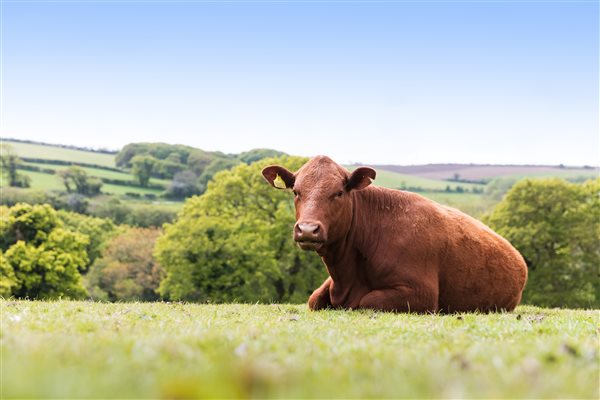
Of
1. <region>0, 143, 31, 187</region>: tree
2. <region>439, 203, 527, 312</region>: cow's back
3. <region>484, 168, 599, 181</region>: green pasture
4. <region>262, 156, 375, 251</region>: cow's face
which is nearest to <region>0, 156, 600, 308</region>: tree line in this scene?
<region>439, 203, 527, 312</region>: cow's back

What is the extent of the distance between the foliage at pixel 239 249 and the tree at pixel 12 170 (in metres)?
81.7

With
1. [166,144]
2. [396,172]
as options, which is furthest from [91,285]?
[166,144]

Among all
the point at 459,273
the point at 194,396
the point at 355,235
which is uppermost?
the point at 194,396

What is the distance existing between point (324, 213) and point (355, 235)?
4.35ft

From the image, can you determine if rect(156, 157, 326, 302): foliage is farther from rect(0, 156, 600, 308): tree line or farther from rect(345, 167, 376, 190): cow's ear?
rect(345, 167, 376, 190): cow's ear

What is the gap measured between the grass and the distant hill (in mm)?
126562

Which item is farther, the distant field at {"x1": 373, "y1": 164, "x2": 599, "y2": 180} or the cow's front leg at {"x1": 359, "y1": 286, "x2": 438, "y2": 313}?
the distant field at {"x1": 373, "y1": 164, "x2": 599, "y2": 180}

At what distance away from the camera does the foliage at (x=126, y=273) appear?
6656 centimetres

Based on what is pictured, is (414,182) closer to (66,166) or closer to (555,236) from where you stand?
(66,166)

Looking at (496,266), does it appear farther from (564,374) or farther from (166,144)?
(166,144)

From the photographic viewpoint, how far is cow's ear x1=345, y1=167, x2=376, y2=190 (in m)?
11.7

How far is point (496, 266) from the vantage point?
12.7 m

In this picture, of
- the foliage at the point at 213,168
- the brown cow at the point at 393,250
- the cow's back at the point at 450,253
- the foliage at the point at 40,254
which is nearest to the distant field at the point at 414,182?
the foliage at the point at 213,168

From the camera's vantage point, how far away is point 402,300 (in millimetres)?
11328
